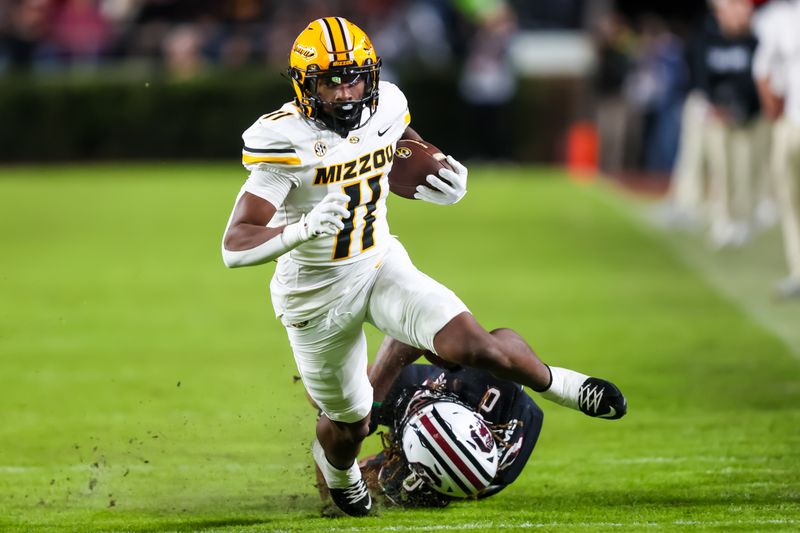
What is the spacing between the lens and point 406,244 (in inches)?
531

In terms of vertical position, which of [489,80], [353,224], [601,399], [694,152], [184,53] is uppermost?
[353,224]

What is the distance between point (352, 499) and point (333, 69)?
1.71 meters

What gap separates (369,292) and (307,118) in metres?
0.72

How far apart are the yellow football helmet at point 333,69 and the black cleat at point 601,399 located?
1.36m

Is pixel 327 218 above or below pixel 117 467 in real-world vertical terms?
above

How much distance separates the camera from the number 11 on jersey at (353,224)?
5219 mm

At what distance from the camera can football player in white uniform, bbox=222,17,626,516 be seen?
5012 millimetres

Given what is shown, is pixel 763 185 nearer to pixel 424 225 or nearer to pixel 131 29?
pixel 424 225

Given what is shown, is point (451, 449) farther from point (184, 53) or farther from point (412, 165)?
point (184, 53)

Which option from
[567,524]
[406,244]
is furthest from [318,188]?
[406,244]

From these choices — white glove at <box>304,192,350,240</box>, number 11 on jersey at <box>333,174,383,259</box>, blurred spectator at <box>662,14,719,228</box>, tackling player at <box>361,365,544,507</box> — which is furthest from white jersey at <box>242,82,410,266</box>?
blurred spectator at <box>662,14,719,228</box>

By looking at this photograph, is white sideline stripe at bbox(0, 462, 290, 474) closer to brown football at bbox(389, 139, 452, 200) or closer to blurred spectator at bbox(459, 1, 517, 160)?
brown football at bbox(389, 139, 452, 200)

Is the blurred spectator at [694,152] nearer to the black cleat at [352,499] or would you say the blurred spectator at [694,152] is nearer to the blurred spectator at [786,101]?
the blurred spectator at [786,101]

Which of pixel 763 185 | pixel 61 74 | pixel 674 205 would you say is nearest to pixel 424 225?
pixel 674 205
